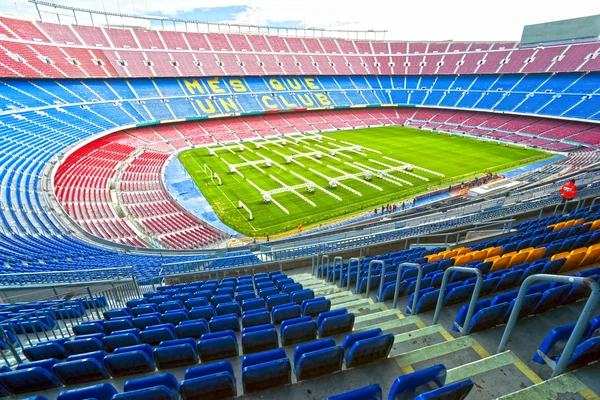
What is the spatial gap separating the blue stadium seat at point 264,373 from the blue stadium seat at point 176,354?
1280mm

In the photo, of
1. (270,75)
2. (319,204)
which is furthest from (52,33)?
(319,204)

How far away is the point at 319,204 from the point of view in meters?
27.6

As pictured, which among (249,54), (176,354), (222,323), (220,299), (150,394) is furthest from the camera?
(249,54)

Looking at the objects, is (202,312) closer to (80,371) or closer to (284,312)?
(284,312)

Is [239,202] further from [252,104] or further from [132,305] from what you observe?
[252,104]

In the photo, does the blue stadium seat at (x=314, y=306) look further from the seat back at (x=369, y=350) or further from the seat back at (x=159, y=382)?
the seat back at (x=159, y=382)

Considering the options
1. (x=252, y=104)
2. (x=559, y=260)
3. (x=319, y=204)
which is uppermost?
(x=252, y=104)

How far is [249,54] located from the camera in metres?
64.0

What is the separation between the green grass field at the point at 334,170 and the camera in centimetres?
2638

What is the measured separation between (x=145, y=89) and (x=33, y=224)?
137 feet

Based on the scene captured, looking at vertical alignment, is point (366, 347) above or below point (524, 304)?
below

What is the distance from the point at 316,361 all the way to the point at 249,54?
69.0 m

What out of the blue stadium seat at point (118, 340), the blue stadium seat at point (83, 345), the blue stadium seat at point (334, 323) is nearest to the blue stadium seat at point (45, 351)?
the blue stadium seat at point (83, 345)

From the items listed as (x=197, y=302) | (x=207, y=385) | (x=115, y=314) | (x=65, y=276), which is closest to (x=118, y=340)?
(x=115, y=314)
